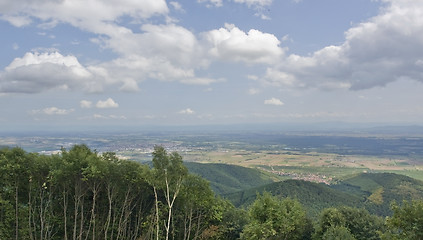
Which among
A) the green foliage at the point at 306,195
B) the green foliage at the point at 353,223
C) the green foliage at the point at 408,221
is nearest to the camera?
the green foliage at the point at 408,221

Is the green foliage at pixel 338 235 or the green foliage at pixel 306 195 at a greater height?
the green foliage at pixel 338 235

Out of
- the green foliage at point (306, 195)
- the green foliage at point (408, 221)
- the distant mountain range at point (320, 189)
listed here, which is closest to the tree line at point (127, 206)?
the green foliage at point (408, 221)

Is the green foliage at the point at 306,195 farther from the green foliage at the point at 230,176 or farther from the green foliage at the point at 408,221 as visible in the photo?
the green foliage at the point at 408,221

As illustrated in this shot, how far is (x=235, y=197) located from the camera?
8144 cm

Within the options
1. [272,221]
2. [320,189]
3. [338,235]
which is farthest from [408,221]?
[320,189]

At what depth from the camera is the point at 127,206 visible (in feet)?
82.2

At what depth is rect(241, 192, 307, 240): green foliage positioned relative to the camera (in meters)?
20.1

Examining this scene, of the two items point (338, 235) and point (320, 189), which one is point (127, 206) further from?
point (320, 189)

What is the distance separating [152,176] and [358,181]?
113516mm

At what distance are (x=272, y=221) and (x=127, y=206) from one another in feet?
44.1

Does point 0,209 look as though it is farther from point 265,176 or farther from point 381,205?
point 265,176

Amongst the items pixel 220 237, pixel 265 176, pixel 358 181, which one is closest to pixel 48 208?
pixel 220 237

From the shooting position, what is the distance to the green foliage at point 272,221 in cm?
2009

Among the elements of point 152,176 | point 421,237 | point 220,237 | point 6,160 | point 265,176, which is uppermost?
point 6,160
